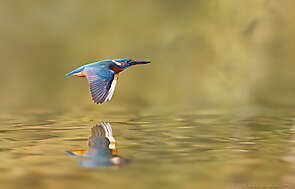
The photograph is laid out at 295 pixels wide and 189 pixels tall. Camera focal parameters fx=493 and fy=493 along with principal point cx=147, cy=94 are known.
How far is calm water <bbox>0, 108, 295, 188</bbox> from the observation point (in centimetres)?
347

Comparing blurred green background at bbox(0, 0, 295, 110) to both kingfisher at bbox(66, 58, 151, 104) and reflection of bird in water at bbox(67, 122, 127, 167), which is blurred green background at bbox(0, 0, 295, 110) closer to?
kingfisher at bbox(66, 58, 151, 104)

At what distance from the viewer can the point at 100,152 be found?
4.46m

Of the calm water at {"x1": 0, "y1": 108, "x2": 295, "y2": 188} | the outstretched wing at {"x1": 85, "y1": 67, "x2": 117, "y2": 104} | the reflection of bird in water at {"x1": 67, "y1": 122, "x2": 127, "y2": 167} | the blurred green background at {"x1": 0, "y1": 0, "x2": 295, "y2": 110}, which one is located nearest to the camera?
the calm water at {"x1": 0, "y1": 108, "x2": 295, "y2": 188}

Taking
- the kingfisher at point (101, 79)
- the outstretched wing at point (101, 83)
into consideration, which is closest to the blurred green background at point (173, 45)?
the kingfisher at point (101, 79)

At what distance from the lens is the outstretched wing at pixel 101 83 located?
17.9ft

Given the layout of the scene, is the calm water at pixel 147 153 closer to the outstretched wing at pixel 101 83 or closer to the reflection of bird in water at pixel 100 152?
the reflection of bird in water at pixel 100 152

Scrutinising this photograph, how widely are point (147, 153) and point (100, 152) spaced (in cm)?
43

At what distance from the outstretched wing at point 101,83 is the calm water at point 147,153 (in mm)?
447

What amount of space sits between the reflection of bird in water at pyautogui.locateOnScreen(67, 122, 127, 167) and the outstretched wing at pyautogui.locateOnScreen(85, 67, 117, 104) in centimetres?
43

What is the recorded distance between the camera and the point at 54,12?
899 inches

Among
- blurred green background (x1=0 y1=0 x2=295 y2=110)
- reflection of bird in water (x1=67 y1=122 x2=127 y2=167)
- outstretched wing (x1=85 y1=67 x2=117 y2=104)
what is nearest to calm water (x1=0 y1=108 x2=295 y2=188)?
reflection of bird in water (x1=67 y1=122 x2=127 y2=167)

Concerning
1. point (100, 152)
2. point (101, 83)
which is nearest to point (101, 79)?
point (101, 83)

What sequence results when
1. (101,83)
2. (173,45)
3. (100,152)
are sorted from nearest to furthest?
(100,152)
(101,83)
(173,45)

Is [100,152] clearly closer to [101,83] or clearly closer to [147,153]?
[147,153]
